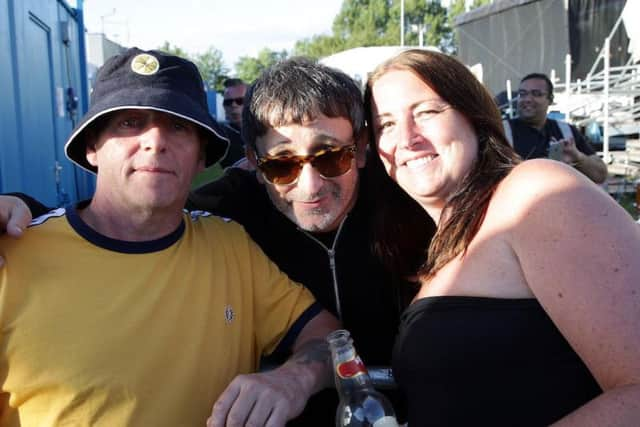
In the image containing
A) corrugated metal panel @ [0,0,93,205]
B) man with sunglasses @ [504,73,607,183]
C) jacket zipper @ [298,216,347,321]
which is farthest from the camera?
man with sunglasses @ [504,73,607,183]

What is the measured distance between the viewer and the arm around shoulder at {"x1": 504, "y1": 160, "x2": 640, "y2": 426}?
1.51 m

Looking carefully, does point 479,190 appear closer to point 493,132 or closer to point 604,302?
point 493,132

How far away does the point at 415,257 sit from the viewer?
2.41 metres

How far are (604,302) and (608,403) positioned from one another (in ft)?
0.81

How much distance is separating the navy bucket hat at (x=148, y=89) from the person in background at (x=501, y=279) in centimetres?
69

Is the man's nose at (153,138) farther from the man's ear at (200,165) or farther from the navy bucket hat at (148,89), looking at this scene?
the man's ear at (200,165)

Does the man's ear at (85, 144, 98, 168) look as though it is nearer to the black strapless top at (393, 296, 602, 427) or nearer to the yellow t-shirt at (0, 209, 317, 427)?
the yellow t-shirt at (0, 209, 317, 427)

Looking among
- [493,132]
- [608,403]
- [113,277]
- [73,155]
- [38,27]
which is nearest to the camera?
[608,403]

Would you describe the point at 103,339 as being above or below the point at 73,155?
below

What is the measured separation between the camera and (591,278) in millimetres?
1551

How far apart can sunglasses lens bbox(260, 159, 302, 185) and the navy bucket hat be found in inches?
7.9

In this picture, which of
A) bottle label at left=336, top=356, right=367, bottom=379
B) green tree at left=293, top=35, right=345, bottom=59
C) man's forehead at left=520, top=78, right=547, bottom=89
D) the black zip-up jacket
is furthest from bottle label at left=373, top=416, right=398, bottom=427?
green tree at left=293, top=35, right=345, bottom=59

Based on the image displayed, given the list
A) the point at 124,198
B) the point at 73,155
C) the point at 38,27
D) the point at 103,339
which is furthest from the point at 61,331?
the point at 38,27

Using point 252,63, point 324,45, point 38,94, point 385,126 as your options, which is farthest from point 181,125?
point 252,63
